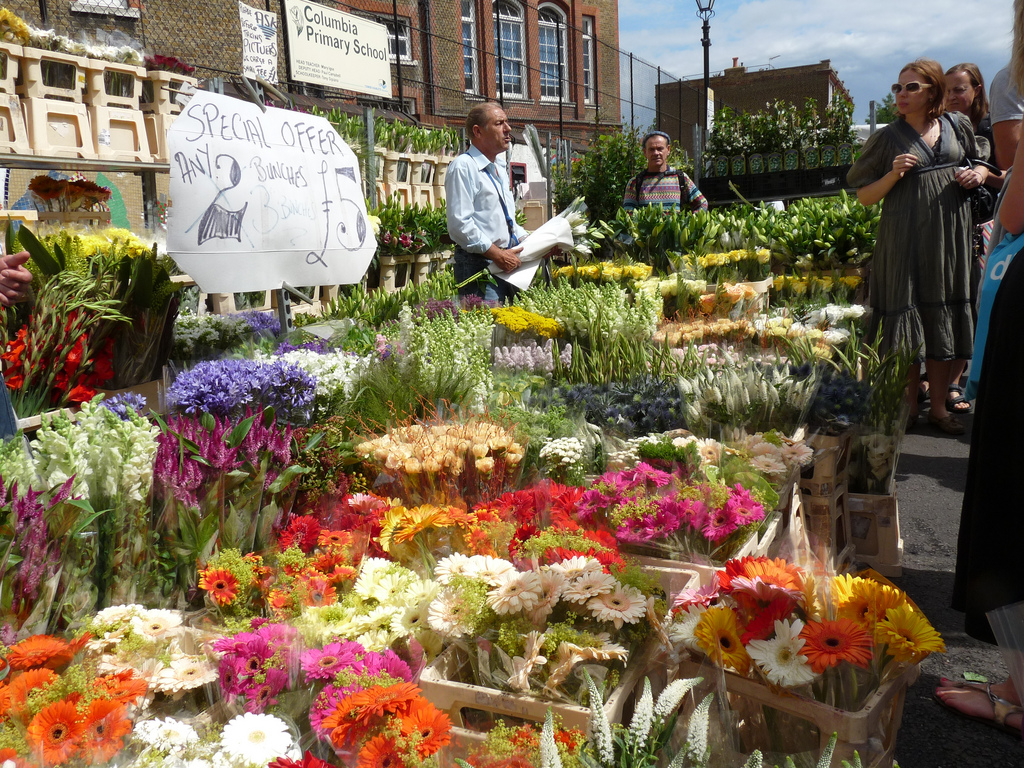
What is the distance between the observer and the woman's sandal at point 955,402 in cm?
460

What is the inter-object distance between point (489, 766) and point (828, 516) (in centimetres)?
176

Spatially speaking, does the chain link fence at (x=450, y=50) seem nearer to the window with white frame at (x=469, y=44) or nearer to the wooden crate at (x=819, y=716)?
the window with white frame at (x=469, y=44)

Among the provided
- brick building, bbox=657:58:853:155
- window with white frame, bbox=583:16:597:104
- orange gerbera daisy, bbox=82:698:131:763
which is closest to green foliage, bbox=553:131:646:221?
orange gerbera daisy, bbox=82:698:131:763

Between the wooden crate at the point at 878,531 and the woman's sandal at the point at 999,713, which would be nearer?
the woman's sandal at the point at 999,713

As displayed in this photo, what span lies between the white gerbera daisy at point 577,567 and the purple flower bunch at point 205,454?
77 cm

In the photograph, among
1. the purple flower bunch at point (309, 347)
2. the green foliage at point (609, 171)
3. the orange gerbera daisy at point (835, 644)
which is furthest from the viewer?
the green foliage at point (609, 171)

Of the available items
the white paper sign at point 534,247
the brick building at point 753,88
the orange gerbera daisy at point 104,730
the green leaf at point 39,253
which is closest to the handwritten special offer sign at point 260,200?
the green leaf at point 39,253

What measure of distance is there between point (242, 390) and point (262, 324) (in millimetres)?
1144

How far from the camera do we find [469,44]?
20.2 metres

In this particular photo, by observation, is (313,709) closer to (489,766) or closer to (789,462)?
(489,766)

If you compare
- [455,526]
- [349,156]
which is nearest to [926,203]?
[349,156]

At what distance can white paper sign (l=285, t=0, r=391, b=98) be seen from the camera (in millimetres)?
6727

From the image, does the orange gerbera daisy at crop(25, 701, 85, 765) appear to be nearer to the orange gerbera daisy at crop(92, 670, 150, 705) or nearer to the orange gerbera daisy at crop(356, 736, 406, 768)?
the orange gerbera daisy at crop(92, 670, 150, 705)

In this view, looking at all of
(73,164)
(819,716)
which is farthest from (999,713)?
(73,164)
